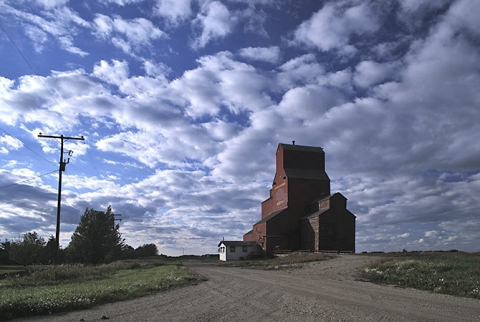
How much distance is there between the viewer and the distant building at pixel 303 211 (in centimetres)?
5956

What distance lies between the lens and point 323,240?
59.1 metres

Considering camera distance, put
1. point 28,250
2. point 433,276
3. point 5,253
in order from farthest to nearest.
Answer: point 5,253 < point 28,250 < point 433,276

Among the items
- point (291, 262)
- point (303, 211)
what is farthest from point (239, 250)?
point (291, 262)

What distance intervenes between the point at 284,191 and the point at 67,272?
156 feet

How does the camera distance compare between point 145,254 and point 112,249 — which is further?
point 145,254

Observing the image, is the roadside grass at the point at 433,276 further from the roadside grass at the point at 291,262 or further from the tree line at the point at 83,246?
the tree line at the point at 83,246

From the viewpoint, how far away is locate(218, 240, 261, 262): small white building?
70.3 meters

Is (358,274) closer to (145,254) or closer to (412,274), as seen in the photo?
(412,274)

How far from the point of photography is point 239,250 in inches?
2795

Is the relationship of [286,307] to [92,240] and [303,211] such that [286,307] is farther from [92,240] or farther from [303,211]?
[303,211]

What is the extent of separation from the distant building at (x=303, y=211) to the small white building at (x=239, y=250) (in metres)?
1.53

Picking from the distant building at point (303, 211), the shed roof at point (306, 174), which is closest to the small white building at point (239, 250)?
the distant building at point (303, 211)

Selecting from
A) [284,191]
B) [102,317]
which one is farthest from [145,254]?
[102,317]

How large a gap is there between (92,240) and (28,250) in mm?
8225
